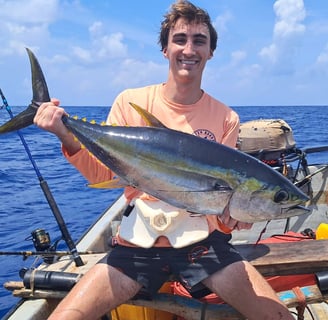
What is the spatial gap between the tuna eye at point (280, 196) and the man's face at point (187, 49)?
111 cm

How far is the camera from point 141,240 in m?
2.71

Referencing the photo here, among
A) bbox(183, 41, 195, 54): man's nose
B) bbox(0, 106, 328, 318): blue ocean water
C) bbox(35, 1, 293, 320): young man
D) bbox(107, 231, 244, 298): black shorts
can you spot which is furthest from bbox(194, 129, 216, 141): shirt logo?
bbox(0, 106, 328, 318): blue ocean water

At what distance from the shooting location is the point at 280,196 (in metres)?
2.29

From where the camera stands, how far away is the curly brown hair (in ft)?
9.93

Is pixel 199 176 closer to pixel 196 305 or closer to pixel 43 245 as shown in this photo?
pixel 196 305

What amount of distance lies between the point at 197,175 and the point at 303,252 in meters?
1.25

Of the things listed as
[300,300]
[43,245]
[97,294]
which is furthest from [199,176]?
[43,245]

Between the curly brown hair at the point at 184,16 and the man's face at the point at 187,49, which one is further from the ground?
the curly brown hair at the point at 184,16

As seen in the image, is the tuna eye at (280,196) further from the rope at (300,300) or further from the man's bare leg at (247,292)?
the rope at (300,300)

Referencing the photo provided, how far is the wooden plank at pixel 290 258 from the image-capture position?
296 centimetres

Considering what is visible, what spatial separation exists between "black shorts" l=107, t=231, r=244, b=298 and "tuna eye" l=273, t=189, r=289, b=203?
2.01ft

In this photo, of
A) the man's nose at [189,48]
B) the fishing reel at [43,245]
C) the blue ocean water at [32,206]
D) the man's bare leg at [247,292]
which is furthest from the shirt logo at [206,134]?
the blue ocean water at [32,206]

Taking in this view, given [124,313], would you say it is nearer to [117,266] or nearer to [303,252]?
[117,266]

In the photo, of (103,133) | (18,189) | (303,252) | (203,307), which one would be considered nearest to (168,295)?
(203,307)
